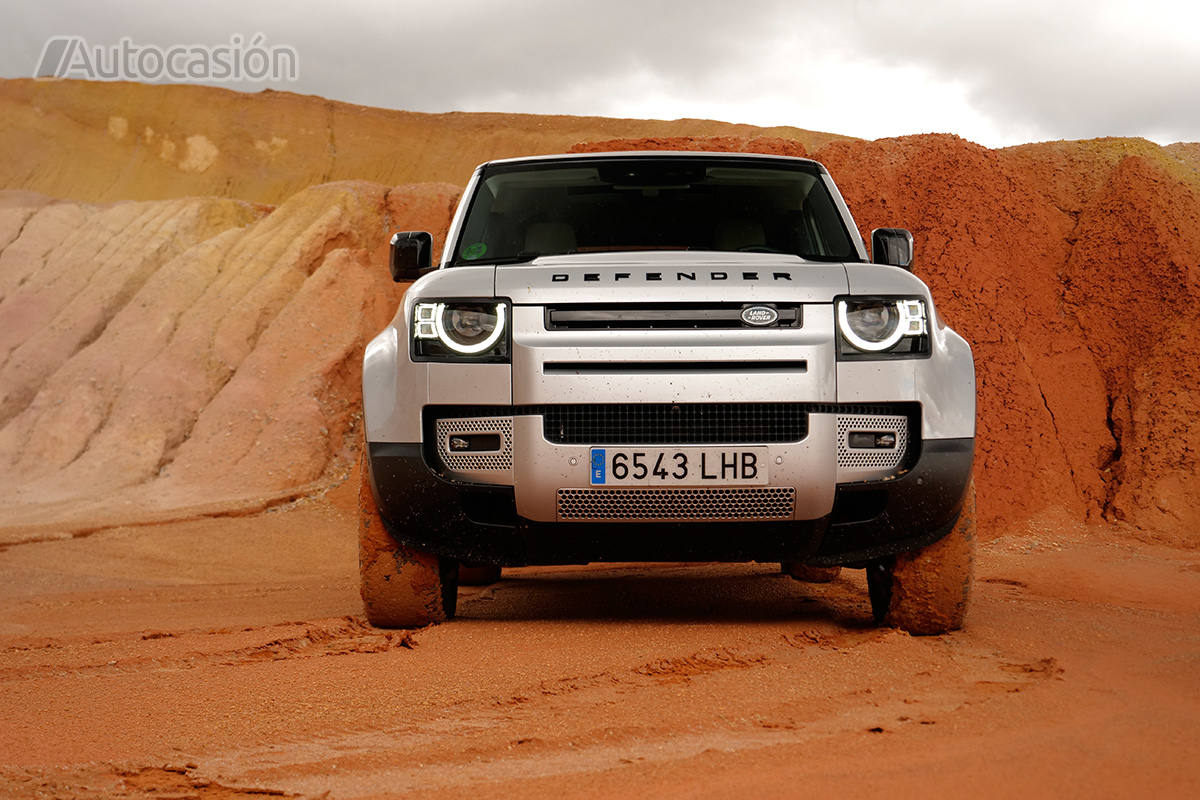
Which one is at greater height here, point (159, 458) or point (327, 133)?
point (327, 133)

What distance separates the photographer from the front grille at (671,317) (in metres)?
4.47

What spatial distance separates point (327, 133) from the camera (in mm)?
45938

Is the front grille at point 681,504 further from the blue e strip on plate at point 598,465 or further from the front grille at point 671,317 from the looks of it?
the front grille at point 671,317

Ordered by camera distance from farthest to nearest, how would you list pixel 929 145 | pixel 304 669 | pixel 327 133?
pixel 327 133 < pixel 929 145 < pixel 304 669

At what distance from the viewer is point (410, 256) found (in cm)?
547

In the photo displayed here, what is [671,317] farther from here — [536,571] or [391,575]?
[536,571]

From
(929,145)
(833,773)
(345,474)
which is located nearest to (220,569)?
(345,474)

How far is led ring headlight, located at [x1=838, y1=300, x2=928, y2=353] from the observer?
4477mm

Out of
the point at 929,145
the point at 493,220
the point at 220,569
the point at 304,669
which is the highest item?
the point at 929,145

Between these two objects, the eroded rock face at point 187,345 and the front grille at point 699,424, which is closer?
the front grille at point 699,424

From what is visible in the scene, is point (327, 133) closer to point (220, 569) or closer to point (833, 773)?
point (220, 569)

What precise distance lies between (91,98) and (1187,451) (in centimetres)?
4601

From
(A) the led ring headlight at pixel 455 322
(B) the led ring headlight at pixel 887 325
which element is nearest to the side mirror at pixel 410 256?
(A) the led ring headlight at pixel 455 322

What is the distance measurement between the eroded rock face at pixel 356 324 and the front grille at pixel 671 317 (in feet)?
20.8
